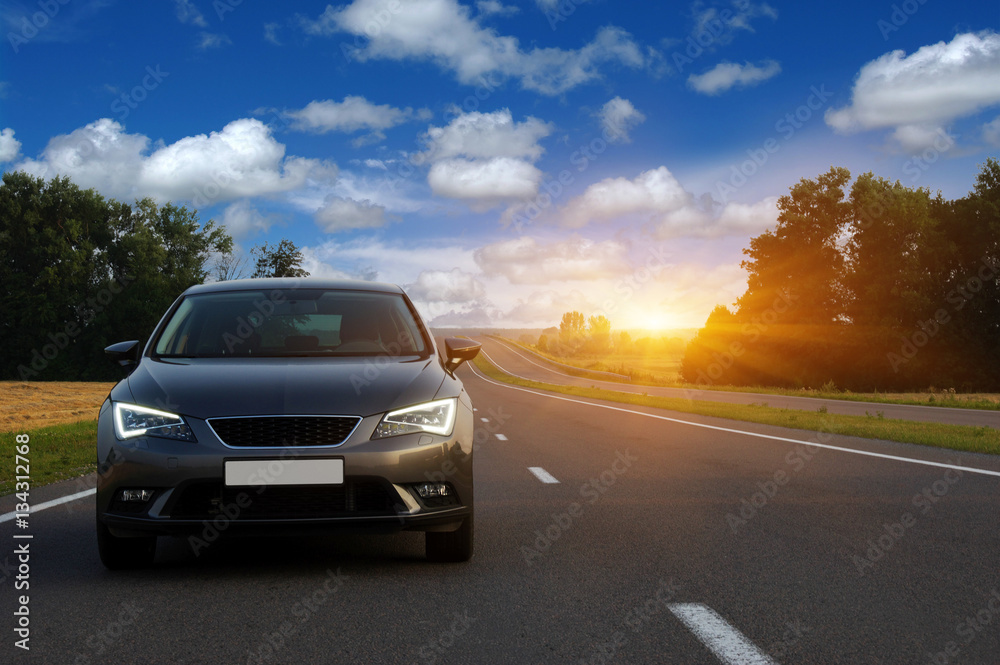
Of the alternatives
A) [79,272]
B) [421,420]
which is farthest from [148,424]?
[79,272]

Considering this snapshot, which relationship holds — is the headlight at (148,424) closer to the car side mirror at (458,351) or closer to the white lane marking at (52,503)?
the car side mirror at (458,351)

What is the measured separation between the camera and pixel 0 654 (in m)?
3.40

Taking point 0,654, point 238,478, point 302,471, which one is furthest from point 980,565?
point 0,654

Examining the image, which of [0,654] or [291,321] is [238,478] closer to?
[0,654]

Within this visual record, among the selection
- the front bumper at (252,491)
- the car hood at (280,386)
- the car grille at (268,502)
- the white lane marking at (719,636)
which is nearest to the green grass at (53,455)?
the car hood at (280,386)

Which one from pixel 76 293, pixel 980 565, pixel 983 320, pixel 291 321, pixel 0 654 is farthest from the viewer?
pixel 76 293

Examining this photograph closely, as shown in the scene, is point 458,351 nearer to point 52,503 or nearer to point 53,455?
point 52,503

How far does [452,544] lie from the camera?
4988 mm

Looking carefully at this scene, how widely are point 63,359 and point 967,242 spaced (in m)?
66.0

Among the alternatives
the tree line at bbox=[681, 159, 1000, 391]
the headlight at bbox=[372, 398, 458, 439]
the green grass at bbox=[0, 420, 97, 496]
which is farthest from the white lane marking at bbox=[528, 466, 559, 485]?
the tree line at bbox=[681, 159, 1000, 391]

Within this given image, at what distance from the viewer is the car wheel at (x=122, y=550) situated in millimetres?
4711

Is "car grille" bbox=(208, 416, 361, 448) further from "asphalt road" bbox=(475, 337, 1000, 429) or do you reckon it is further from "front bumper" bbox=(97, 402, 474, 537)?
"asphalt road" bbox=(475, 337, 1000, 429)

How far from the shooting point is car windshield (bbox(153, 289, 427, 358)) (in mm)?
5758

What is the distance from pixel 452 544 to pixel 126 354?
253 cm
